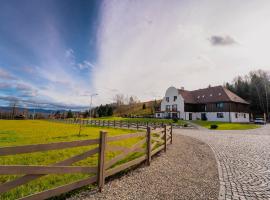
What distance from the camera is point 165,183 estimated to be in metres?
4.74

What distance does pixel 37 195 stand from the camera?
124 inches

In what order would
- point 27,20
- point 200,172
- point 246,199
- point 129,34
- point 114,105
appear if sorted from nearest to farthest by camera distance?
point 246,199, point 200,172, point 27,20, point 129,34, point 114,105

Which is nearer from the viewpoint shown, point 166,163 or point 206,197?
point 206,197

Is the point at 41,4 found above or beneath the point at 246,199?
above

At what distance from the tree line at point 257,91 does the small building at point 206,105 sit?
843cm

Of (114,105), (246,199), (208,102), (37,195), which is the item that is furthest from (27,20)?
(114,105)

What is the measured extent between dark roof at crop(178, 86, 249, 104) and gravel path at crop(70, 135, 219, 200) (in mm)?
38049

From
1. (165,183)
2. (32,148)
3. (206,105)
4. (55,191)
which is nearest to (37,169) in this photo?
(32,148)

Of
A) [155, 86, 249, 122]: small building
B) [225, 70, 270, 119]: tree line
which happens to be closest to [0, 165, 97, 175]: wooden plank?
[155, 86, 249, 122]: small building

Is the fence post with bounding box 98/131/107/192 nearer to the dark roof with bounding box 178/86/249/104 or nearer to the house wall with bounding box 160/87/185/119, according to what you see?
the dark roof with bounding box 178/86/249/104

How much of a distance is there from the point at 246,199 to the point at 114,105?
88.1 metres

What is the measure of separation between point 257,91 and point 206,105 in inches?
790

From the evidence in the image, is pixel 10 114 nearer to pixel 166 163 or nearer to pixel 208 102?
pixel 208 102

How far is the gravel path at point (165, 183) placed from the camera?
13.1ft
